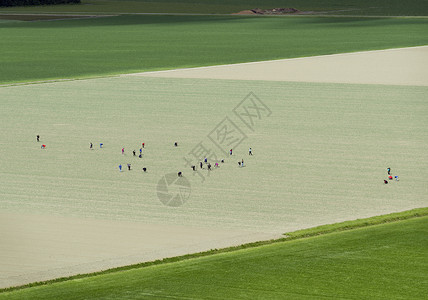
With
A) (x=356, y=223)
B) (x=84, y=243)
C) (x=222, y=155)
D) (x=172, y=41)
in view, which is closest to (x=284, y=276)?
(x=356, y=223)

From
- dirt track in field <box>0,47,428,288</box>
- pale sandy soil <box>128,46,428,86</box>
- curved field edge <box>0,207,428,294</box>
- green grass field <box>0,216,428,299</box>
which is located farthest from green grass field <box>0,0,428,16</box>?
green grass field <box>0,216,428,299</box>

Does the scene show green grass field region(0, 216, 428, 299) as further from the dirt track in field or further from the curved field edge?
the dirt track in field

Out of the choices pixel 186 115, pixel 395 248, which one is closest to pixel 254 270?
pixel 395 248

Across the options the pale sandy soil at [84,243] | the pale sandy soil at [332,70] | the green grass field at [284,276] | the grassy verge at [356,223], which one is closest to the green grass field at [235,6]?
the pale sandy soil at [332,70]

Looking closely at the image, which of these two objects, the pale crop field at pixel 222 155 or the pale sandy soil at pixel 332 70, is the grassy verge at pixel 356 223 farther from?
the pale sandy soil at pixel 332 70

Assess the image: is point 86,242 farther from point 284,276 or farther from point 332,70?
point 332,70
